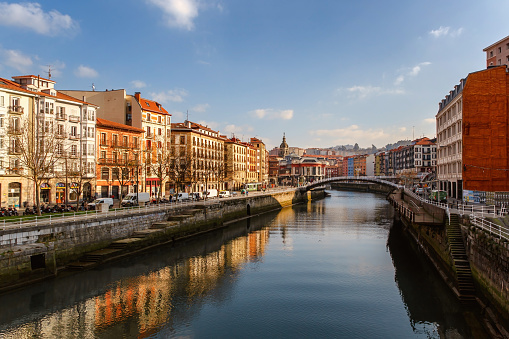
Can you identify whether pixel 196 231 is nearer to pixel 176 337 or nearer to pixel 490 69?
pixel 176 337

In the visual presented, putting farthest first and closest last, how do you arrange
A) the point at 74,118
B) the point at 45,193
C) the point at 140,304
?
the point at 74,118
the point at 45,193
the point at 140,304

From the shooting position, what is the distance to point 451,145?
5744 cm

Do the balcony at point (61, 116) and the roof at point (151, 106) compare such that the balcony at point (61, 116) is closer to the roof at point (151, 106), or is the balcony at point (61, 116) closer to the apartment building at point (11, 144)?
the apartment building at point (11, 144)

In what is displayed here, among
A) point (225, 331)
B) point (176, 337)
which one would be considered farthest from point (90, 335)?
point (225, 331)

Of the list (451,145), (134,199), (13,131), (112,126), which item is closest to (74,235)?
(13,131)

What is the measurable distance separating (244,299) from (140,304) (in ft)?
22.1

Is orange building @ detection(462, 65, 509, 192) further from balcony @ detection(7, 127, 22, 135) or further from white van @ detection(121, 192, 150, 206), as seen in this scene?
balcony @ detection(7, 127, 22, 135)

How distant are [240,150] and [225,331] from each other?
3831 inches

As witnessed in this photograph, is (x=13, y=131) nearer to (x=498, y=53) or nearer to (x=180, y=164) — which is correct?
(x=180, y=164)

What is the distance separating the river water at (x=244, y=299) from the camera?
20281 mm

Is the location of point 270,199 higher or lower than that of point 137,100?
lower

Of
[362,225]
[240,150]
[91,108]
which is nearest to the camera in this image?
[91,108]

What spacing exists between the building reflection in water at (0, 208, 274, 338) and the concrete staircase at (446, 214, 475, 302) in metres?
15.7

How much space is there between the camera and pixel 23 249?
2545cm
